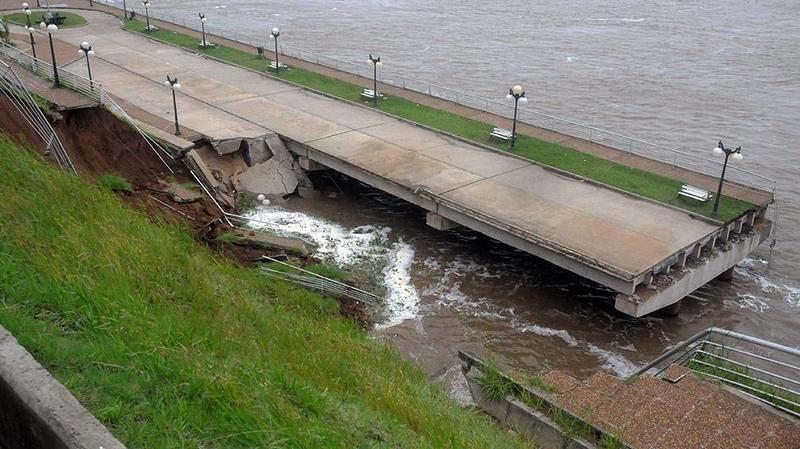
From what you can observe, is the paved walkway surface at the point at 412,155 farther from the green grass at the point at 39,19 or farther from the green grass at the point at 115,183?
the green grass at the point at 39,19

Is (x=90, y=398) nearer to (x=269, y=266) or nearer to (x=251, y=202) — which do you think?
(x=269, y=266)

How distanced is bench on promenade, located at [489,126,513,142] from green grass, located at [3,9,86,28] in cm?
3052

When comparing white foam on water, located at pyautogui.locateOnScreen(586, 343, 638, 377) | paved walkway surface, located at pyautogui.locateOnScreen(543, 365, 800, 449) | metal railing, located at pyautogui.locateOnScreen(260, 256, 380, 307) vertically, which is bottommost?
white foam on water, located at pyautogui.locateOnScreen(586, 343, 638, 377)

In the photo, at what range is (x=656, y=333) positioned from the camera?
19.3 metres

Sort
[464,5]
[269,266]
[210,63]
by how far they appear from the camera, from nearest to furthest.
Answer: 1. [269,266]
2. [210,63]
3. [464,5]

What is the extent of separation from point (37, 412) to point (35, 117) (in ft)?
53.8

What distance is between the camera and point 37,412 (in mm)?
5027

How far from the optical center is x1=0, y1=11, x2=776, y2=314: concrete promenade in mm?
18953

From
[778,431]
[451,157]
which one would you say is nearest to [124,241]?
[778,431]

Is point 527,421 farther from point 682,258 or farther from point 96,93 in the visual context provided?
point 96,93

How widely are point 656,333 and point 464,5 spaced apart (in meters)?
55.1

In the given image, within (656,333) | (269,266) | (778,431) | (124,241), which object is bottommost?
(656,333)

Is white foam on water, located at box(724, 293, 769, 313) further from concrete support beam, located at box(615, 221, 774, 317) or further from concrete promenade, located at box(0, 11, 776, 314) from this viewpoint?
concrete promenade, located at box(0, 11, 776, 314)

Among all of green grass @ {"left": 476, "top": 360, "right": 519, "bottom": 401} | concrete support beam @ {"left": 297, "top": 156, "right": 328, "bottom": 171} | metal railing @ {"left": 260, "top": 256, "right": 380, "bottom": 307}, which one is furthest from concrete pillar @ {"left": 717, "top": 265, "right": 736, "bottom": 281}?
concrete support beam @ {"left": 297, "top": 156, "right": 328, "bottom": 171}
